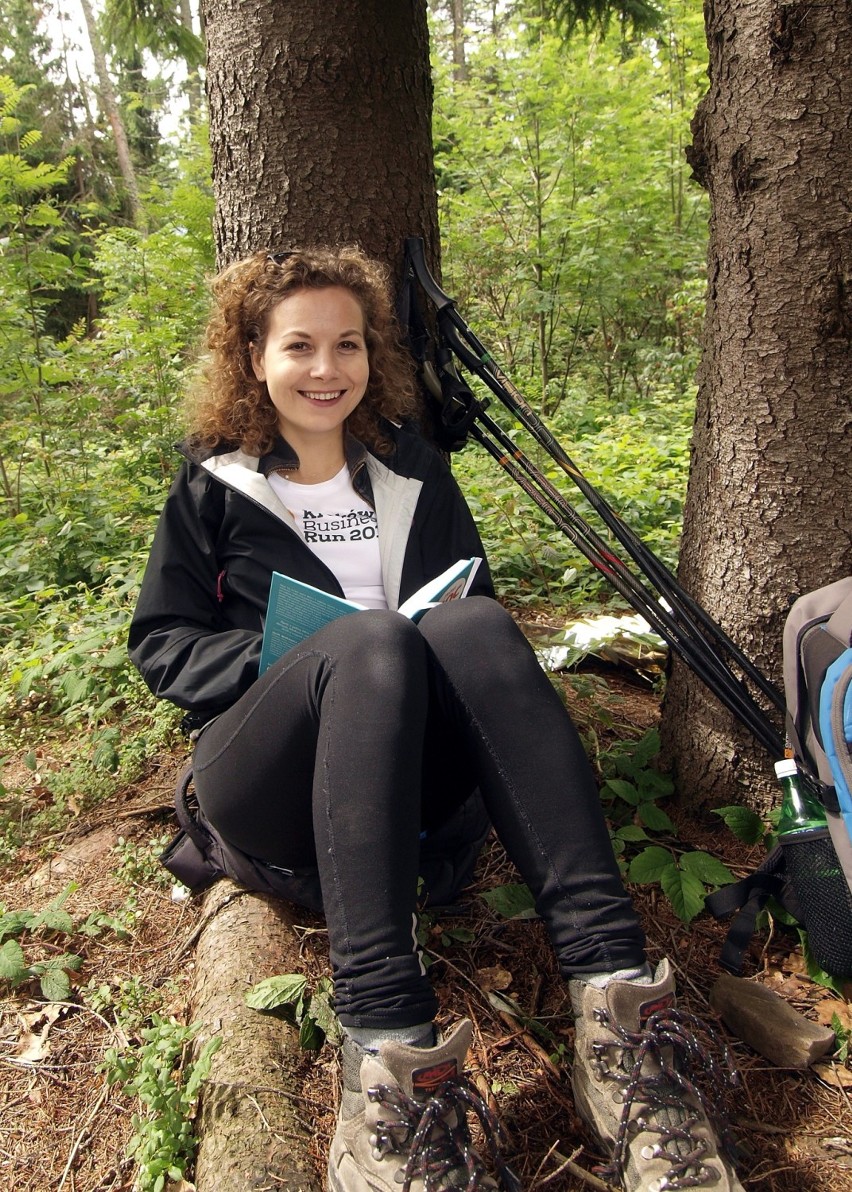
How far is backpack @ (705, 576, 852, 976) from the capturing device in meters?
1.64

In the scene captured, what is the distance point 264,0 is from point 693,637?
210 cm

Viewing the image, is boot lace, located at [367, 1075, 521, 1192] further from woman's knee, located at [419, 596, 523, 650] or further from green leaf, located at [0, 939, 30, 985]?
green leaf, located at [0, 939, 30, 985]

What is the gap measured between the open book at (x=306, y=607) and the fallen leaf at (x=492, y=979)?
2.58ft

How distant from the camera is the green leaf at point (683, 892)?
188 cm

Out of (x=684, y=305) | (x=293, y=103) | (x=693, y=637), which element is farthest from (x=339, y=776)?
(x=684, y=305)

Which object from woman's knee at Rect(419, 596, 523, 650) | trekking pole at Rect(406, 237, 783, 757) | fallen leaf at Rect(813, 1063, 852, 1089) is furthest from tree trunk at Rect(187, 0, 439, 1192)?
fallen leaf at Rect(813, 1063, 852, 1089)

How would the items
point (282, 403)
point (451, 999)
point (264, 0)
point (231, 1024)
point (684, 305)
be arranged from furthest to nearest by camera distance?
1. point (684, 305)
2. point (264, 0)
3. point (282, 403)
4. point (451, 999)
5. point (231, 1024)

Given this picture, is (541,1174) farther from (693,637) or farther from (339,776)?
(693,637)

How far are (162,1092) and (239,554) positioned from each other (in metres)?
1.13

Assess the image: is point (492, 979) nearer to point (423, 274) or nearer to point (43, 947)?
point (43, 947)

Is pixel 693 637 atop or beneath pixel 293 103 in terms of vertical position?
beneath

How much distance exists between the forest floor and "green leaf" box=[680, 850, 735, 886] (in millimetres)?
93

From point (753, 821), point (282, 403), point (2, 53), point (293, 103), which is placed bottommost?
point (753, 821)

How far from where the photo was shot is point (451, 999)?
1790 mm
